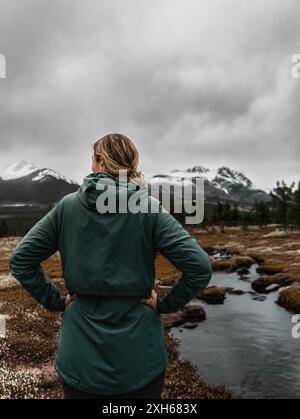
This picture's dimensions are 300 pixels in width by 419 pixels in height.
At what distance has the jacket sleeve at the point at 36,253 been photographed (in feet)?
14.1

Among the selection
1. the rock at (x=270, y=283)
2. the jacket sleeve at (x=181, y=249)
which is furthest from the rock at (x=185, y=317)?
the jacket sleeve at (x=181, y=249)

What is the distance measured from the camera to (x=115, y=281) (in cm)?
395

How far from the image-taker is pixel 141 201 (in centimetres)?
401

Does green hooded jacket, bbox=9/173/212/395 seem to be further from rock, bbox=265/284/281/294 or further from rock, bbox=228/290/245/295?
rock, bbox=265/284/281/294

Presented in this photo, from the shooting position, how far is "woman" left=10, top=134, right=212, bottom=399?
157 inches

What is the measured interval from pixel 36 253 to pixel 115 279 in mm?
992

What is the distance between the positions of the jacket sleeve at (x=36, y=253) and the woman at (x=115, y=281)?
0.15 m

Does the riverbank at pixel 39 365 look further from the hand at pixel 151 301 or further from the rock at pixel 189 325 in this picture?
the hand at pixel 151 301

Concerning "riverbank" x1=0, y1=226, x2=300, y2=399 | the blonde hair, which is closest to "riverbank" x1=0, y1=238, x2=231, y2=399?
"riverbank" x1=0, y1=226, x2=300, y2=399

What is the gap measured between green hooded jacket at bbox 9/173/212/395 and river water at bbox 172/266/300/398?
9644 millimetres
